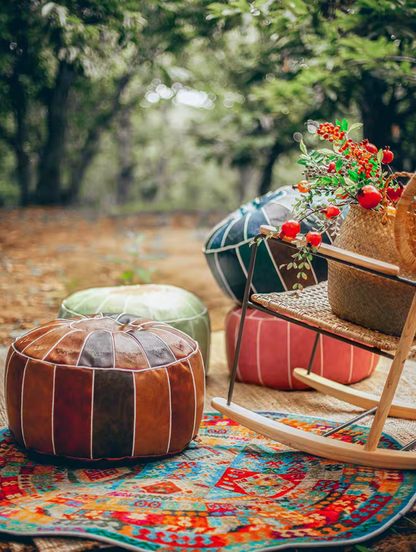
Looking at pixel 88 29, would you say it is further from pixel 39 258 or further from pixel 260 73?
pixel 39 258

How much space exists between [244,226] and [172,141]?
13.0 meters

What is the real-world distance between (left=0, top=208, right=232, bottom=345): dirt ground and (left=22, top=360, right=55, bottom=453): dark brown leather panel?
5.01 ft

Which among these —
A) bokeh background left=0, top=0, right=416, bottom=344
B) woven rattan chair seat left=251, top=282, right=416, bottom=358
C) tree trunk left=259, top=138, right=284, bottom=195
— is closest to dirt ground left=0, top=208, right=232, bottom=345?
bokeh background left=0, top=0, right=416, bottom=344

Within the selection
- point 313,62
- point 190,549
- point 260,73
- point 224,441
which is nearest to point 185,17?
point 260,73

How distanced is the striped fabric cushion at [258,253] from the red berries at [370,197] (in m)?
0.86

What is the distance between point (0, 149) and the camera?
10852 mm

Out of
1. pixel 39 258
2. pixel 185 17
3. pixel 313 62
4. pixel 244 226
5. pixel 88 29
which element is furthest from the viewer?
pixel 39 258

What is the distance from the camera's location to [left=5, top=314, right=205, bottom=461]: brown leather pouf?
66.6 inches

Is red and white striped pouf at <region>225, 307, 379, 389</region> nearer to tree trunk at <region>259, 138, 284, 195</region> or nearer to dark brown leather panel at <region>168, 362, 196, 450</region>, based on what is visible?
dark brown leather panel at <region>168, 362, 196, 450</region>

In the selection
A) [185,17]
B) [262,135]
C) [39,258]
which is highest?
[185,17]

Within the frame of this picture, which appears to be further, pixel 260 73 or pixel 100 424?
pixel 260 73

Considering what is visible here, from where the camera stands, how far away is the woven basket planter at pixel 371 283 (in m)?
1.69

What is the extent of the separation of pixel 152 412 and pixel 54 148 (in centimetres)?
769

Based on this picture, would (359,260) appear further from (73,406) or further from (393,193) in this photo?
(73,406)
